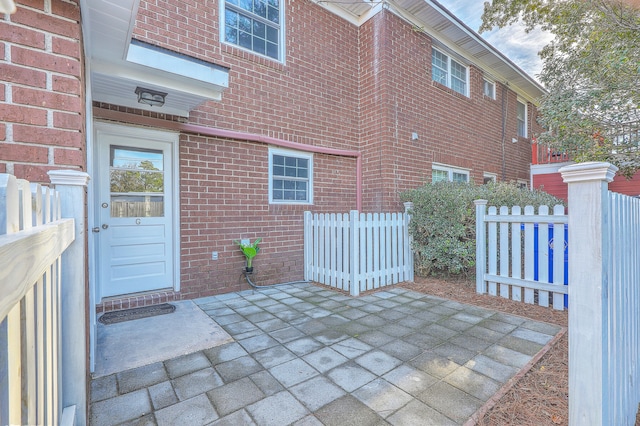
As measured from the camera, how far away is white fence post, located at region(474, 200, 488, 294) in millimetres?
4668

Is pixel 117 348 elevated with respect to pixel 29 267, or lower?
lower

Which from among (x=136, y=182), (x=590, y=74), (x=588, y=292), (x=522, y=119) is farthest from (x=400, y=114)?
(x=522, y=119)

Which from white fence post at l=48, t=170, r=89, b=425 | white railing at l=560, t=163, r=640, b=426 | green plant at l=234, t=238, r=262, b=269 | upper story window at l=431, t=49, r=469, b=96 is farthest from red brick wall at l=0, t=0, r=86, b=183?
upper story window at l=431, t=49, r=469, b=96

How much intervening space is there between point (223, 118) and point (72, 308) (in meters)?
3.94

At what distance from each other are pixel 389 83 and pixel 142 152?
4.77 meters

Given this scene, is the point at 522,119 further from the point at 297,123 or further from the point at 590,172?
the point at 590,172

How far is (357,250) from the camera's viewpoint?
15.7ft

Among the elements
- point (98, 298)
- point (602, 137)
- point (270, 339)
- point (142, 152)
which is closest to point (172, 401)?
point (270, 339)

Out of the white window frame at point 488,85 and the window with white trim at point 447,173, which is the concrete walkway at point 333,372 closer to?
the window with white trim at point 447,173

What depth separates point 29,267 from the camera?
0.68 m

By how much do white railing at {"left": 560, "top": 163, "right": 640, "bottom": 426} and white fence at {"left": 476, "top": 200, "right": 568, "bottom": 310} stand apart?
2.58 meters

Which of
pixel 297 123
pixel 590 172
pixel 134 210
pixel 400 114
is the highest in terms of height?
pixel 400 114

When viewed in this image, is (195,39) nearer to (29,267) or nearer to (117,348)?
(117,348)

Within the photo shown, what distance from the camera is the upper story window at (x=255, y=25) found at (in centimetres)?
514
